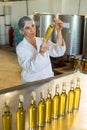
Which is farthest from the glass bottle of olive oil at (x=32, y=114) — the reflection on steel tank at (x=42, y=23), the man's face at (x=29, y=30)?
the reflection on steel tank at (x=42, y=23)

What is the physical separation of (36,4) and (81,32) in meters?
2.72

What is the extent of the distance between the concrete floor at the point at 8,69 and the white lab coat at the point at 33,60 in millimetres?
1754

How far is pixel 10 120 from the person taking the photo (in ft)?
4.38

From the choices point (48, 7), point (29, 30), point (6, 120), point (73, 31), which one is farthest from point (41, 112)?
point (48, 7)

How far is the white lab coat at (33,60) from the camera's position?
1983 mm

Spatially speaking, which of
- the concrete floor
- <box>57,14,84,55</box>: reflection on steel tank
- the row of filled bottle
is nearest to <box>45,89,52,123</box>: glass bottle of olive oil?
the row of filled bottle

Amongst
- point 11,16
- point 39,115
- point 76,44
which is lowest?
point 39,115

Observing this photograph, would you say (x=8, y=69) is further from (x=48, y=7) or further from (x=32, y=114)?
(x=32, y=114)

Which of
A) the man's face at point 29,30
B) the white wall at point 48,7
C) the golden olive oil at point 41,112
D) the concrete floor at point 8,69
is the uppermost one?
the white wall at point 48,7

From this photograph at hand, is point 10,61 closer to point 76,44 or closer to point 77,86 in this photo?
point 76,44

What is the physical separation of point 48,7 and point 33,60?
3711 millimetres

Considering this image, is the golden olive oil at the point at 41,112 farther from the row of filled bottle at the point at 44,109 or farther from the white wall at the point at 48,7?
the white wall at the point at 48,7

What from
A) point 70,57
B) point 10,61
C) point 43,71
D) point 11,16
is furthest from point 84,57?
point 11,16

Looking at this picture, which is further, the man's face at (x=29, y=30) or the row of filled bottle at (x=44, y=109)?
the man's face at (x=29, y=30)
